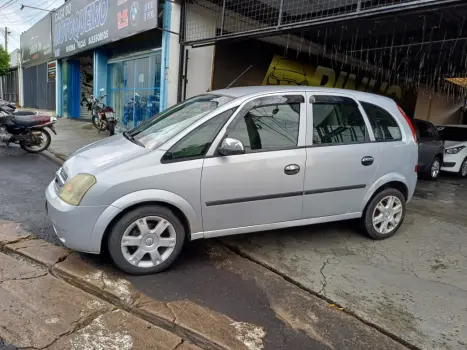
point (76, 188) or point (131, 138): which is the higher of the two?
point (131, 138)

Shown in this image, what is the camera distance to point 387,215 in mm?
4387

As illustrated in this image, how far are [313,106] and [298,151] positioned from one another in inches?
21.6

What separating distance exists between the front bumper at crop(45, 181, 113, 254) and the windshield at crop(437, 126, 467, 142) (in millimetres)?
10656

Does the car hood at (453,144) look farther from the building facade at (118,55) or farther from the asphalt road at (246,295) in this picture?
the asphalt road at (246,295)

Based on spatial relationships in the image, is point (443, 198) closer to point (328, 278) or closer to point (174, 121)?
point (328, 278)

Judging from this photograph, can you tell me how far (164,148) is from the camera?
3223mm

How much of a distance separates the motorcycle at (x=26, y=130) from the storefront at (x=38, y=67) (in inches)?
431

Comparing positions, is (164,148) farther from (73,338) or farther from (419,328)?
(419,328)

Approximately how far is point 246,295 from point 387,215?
7.44 ft

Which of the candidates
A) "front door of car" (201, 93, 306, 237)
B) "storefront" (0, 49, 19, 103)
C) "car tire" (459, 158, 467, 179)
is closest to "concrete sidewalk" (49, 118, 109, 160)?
"front door of car" (201, 93, 306, 237)

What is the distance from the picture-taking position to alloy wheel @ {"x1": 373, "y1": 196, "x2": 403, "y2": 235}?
170 inches

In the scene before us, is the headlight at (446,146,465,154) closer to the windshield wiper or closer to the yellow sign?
the yellow sign

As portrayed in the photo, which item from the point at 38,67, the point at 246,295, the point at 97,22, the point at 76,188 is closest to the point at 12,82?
the point at 38,67

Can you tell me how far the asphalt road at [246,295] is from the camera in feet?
8.54
